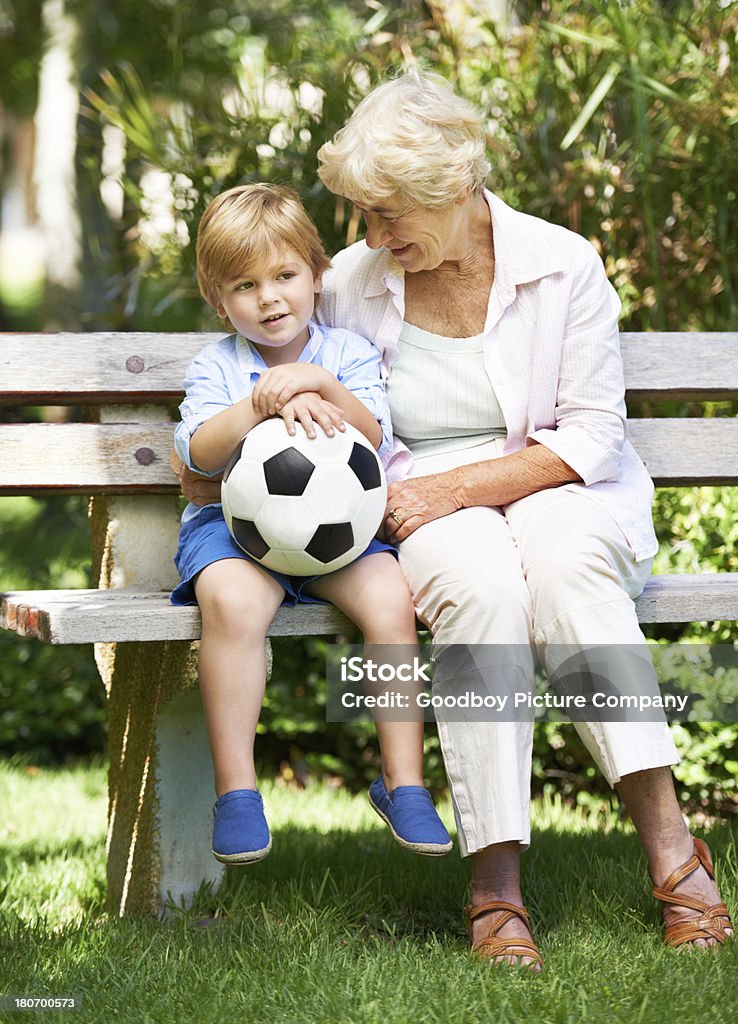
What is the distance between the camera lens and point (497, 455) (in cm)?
278

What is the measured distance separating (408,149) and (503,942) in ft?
5.11

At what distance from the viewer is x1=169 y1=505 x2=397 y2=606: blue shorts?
242cm

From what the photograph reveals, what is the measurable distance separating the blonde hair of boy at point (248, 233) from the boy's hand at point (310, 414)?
339 mm

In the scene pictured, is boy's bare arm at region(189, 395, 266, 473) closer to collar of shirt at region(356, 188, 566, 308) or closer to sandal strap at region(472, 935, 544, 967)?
collar of shirt at region(356, 188, 566, 308)

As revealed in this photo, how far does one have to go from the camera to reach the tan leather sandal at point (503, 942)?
218 cm

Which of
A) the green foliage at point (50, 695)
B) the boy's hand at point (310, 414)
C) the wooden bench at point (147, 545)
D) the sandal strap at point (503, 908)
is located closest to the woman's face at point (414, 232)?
the boy's hand at point (310, 414)

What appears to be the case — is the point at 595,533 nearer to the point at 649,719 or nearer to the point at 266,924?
the point at 649,719

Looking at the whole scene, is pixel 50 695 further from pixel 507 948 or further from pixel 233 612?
pixel 507 948

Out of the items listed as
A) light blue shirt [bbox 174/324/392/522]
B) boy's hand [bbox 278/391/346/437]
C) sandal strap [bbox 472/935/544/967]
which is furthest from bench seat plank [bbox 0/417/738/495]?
sandal strap [bbox 472/935/544/967]

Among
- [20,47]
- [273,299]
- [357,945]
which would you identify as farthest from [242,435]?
[20,47]

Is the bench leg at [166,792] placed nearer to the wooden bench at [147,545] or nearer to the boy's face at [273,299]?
the wooden bench at [147,545]

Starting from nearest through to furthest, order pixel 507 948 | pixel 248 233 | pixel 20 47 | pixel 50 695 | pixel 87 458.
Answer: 1. pixel 507 948
2. pixel 248 233
3. pixel 87 458
4. pixel 50 695
5. pixel 20 47

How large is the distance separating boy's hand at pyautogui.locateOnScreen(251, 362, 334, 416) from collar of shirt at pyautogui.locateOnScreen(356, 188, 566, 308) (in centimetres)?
45

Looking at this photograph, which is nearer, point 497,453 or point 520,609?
point 520,609
